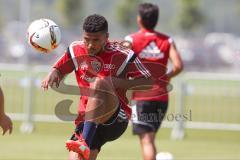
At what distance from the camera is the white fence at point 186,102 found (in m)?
19.4

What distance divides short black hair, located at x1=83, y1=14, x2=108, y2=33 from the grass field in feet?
17.4

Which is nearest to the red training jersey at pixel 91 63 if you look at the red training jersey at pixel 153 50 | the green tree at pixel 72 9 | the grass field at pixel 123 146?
the red training jersey at pixel 153 50

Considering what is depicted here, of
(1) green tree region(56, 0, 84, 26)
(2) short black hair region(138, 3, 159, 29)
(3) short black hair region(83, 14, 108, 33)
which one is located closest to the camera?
(3) short black hair region(83, 14, 108, 33)

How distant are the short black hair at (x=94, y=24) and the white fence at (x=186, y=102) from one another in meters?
9.59

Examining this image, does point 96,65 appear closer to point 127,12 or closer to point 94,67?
point 94,67

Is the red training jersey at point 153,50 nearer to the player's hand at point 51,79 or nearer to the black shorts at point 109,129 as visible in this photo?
the black shorts at point 109,129

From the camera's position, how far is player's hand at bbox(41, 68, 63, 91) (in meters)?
9.31

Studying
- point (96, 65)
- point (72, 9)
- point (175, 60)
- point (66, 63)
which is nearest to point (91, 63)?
point (96, 65)

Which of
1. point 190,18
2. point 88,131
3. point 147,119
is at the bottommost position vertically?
point 190,18

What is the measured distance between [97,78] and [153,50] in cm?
305

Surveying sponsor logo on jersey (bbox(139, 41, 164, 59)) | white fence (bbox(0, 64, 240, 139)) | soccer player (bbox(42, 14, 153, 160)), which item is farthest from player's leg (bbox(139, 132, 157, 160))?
white fence (bbox(0, 64, 240, 139))

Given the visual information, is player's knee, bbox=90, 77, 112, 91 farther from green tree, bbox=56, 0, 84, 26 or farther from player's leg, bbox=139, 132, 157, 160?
green tree, bbox=56, 0, 84, 26

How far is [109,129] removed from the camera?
377 inches

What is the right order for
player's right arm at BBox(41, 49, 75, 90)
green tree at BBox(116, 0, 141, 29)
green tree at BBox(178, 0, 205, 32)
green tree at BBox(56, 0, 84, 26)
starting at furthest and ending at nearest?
green tree at BBox(56, 0, 84, 26) < green tree at BBox(178, 0, 205, 32) < green tree at BBox(116, 0, 141, 29) < player's right arm at BBox(41, 49, 75, 90)
